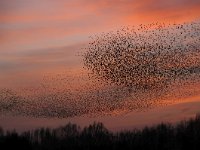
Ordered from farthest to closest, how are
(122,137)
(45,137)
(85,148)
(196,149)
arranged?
(45,137) → (122,137) → (85,148) → (196,149)

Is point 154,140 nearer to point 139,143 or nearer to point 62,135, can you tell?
point 139,143

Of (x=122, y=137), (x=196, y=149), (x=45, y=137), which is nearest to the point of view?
(x=196, y=149)

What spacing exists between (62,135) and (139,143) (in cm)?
2707

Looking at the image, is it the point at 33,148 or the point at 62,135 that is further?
the point at 62,135

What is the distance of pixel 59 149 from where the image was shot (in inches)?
4441

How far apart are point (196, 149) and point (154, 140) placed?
15896mm

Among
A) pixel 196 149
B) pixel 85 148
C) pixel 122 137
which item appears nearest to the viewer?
pixel 196 149

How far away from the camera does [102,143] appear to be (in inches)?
4439

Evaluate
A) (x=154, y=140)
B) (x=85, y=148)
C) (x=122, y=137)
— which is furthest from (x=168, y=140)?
(x=85, y=148)

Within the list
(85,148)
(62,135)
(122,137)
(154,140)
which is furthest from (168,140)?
(62,135)

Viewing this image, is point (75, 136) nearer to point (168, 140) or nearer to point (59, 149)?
point (59, 149)

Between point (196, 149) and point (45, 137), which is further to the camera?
point (45, 137)

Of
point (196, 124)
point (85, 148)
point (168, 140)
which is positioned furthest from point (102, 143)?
point (196, 124)

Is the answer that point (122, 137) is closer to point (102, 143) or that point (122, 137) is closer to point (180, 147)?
point (102, 143)
